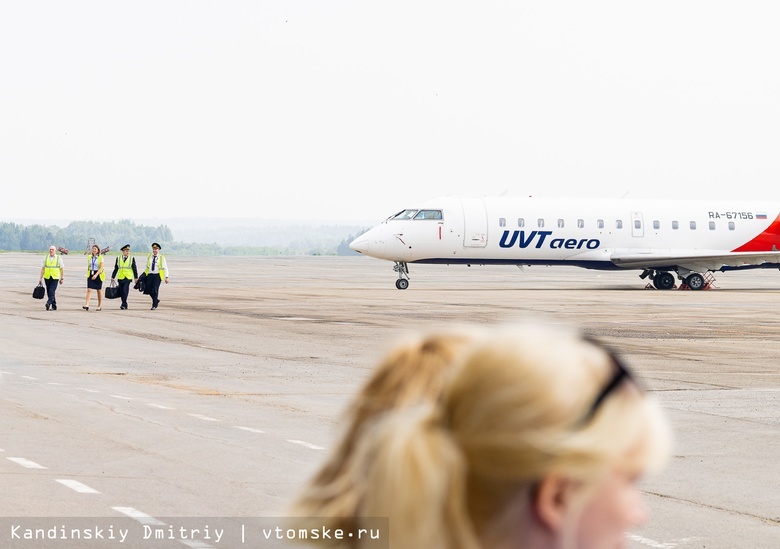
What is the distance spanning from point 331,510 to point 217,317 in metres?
29.8

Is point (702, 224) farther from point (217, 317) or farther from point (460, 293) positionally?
point (217, 317)

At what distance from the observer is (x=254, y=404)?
14.9m

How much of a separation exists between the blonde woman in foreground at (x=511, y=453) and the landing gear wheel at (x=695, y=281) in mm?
50925

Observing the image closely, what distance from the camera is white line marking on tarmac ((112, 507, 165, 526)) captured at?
8391 millimetres

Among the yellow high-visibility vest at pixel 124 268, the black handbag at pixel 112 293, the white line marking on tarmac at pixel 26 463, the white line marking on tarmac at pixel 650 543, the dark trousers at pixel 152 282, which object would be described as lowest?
the white line marking on tarmac at pixel 650 543

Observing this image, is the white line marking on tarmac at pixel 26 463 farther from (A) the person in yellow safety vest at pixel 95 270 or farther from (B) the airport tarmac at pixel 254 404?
(A) the person in yellow safety vest at pixel 95 270

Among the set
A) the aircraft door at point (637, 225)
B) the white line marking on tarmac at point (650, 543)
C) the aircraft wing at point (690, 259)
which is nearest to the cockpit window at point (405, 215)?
the aircraft wing at point (690, 259)

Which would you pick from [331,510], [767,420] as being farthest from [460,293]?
[331,510]

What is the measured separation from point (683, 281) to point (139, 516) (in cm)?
4551

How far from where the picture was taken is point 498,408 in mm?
1707

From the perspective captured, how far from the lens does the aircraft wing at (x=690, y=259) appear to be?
5038 cm

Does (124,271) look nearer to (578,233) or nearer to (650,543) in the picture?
(578,233)

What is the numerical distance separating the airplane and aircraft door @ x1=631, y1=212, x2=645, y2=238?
0.04 m

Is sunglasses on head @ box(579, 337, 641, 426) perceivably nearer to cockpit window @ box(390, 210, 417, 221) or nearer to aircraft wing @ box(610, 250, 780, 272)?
cockpit window @ box(390, 210, 417, 221)
